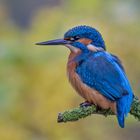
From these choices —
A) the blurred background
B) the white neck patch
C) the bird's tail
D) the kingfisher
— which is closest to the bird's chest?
the kingfisher

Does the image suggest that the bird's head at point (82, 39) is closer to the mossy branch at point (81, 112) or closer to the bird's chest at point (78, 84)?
the bird's chest at point (78, 84)

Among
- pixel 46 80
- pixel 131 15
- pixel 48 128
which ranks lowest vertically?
pixel 48 128

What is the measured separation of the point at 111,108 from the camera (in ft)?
19.2

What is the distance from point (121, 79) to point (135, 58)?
6.33 feet

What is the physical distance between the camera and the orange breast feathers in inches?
230

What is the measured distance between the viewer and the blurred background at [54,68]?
7.38m

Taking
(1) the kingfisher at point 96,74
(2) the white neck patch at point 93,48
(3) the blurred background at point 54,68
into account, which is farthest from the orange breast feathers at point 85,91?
(3) the blurred background at point 54,68

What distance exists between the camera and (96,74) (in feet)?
19.4

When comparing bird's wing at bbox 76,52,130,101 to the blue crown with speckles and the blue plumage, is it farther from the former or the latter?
the blue crown with speckles

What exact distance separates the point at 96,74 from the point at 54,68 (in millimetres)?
1646

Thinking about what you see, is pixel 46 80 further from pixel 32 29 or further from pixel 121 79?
pixel 121 79

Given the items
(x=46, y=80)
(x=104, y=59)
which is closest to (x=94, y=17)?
(x=46, y=80)

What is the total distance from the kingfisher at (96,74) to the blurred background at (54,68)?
110cm

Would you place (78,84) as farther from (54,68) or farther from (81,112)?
(54,68)
